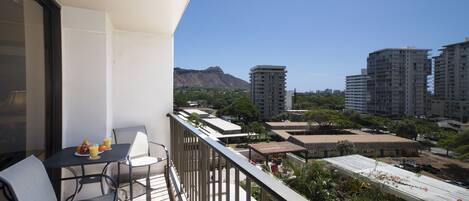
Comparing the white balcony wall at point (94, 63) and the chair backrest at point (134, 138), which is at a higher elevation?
the white balcony wall at point (94, 63)

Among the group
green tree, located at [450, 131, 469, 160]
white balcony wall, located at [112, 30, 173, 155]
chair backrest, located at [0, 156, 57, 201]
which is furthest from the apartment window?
green tree, located at [450, 131, 469, 160]

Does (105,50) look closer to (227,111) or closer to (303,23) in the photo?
(227,111)

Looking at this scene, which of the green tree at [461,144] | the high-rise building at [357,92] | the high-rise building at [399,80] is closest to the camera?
the green tree at [461,144]

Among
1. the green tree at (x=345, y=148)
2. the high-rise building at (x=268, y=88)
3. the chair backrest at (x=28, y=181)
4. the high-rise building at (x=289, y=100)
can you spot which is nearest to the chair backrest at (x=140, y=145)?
the chair backrest at (x=28, y=181)

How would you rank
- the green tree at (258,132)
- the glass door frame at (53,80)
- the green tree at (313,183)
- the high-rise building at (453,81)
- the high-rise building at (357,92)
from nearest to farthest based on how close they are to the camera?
the glass door frame at (53,80), the green tree at (313,183), the high-rise building at (453,81), the green tree at (258,132), the high-rise building at (357,92)

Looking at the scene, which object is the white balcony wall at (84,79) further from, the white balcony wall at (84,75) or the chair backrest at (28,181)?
the chair backrest at (28,181)

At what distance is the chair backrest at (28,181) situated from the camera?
3.37ft

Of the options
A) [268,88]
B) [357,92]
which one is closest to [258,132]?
[268,88]

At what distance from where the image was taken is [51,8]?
7.35 ft

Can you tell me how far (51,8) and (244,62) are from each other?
210 feet

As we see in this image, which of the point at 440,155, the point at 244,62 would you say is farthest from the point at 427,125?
the point at 244,62

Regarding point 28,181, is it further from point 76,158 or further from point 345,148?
point 345,148

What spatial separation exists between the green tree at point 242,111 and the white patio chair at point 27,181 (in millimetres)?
38275

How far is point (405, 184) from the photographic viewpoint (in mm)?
13820
